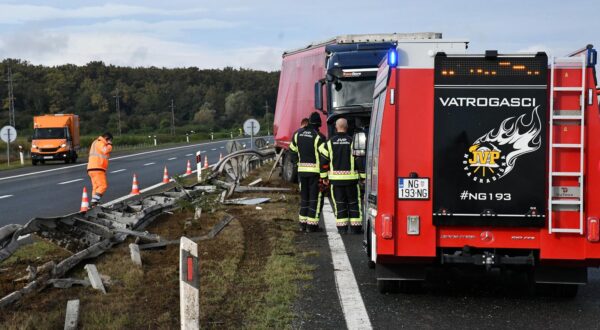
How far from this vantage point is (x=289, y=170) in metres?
20.8

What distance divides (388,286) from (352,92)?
998 centimetres

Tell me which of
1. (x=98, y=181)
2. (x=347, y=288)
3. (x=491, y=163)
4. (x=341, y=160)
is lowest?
(x=347, y=288)

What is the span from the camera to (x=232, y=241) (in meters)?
10.5

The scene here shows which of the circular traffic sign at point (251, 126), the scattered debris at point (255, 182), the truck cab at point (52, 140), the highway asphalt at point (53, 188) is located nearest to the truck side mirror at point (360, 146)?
the highway asphalt at point (53, 188)

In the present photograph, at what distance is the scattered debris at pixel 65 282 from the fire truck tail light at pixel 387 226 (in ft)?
9.53

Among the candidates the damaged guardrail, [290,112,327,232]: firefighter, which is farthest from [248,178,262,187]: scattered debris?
[290,112,327,232]: firefighter

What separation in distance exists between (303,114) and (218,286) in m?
12.7

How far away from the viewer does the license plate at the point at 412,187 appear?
6.58 metres

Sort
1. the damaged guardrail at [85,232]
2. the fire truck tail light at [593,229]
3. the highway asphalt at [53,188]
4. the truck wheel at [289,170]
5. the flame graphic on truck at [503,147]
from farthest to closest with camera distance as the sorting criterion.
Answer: the truck wheel at [289,170] < the highway asphalt at [53,188] < the damaged guardrail at [85,232] < the flame graphic on truck at [503,147] < the fire truck tail light at [593,229]

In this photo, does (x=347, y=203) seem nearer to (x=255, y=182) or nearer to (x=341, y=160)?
(x=341, y=160)

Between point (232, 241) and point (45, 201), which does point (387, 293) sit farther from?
point (45, 201)

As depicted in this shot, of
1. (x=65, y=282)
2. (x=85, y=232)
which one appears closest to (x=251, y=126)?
(x=85, y=232)

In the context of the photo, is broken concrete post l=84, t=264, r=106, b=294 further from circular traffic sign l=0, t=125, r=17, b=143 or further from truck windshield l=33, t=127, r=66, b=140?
circular traffic sign l=0, t=125, r=17, b=143

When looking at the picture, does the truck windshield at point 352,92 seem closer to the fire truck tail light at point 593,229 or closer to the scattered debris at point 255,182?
the scattered debris at point 255,182
